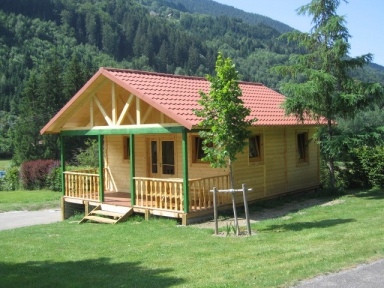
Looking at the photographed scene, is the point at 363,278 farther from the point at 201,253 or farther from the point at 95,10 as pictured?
the point at 95,10

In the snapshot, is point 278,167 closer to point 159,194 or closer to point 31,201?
point 159,194

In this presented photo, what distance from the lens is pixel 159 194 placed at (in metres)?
13.4

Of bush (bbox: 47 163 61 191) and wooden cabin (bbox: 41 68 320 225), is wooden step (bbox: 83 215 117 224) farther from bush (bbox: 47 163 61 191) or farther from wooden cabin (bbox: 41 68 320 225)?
bush (bbox: 47 163 61 191)

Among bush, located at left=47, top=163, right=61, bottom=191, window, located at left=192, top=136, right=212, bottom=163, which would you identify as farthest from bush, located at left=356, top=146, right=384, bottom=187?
bush, located at left=47, top=163, right=61, bottom=191

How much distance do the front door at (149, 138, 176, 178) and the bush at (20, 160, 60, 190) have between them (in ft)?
56.2

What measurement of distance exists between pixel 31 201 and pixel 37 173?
25.0ft

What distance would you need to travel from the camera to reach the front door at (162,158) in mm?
16016

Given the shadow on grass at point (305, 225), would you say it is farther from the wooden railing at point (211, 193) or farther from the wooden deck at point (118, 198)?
the wooden deck at point (118, 198)

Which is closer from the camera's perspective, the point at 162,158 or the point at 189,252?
the point at 189,252

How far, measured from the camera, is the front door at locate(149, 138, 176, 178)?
16016mm

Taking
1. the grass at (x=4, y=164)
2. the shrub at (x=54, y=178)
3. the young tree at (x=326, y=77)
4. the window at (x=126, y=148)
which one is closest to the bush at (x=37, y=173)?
the shrub at (x=54, y=178)

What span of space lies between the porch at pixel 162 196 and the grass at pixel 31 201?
6.61m

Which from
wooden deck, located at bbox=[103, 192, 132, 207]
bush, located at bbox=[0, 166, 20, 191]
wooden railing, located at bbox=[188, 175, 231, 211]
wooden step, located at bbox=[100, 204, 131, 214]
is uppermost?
wooden railing, located at bbox=[188, 175, 231, 211]

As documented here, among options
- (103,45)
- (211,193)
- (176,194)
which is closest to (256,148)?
(211,193)
